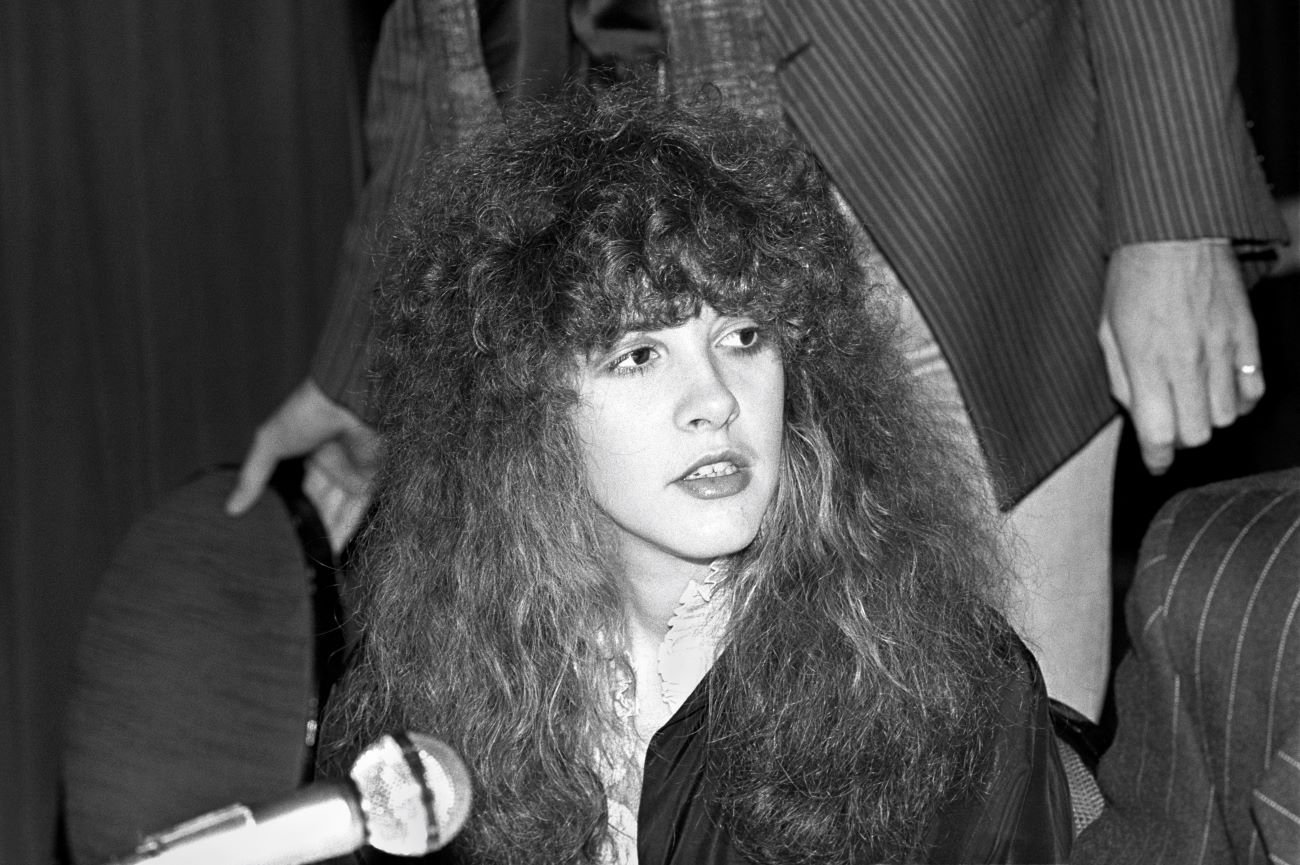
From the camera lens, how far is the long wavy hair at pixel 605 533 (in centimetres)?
116

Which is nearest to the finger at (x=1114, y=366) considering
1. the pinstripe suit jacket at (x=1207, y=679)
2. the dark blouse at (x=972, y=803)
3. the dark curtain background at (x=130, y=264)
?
the pinstripe suit jacket at (x=1207, y=679)

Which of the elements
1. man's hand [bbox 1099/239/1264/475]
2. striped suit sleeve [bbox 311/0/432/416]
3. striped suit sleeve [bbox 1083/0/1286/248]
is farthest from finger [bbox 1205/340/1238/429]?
striped suit sleeve [bbox 311/0/432/416]

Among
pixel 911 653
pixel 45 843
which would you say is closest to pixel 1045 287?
pixel 911 653

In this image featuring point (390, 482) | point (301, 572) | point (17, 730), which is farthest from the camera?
point (17, 730)

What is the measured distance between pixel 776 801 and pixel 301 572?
0.62 m

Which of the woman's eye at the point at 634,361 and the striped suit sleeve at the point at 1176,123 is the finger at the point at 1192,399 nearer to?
the striped suit sleeve at the point at 1176,123

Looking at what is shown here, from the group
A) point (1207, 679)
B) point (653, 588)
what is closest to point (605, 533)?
point (653, 588)

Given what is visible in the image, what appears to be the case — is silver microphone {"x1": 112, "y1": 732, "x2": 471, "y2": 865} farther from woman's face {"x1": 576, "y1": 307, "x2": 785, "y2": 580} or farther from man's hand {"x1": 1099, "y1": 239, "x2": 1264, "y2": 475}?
man's hand {"x1": 1099, "y1": 239, "x2": 1264, "y2": 475}

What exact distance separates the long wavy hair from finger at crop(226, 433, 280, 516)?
447 mm

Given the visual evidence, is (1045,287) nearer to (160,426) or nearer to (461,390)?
(461,390)

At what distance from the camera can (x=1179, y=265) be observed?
1.33 metres

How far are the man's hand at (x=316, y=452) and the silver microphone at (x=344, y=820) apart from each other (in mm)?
839

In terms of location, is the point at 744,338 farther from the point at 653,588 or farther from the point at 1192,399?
the point at 1192,399

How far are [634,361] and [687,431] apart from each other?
0.21 feet
